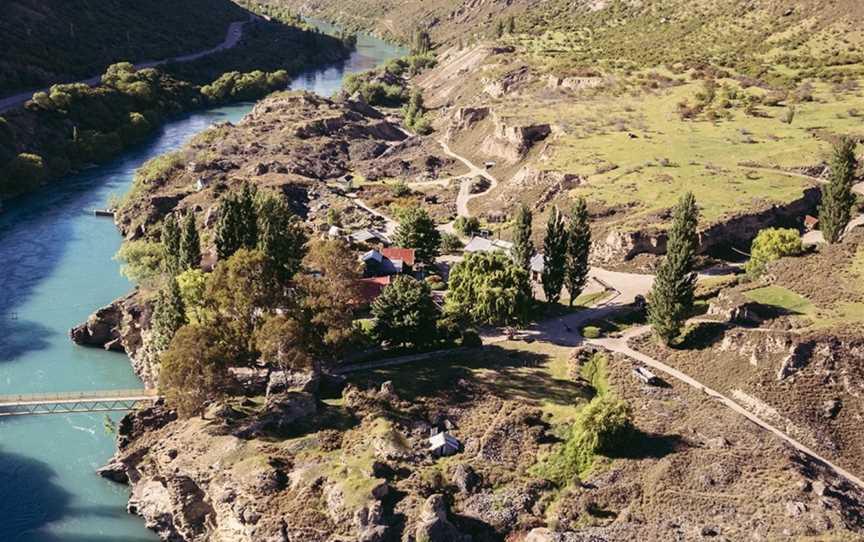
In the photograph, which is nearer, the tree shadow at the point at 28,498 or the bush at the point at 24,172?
the tree shadow at the point at 28,498

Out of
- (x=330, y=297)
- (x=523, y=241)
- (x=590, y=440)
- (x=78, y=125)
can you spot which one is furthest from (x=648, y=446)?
(x=78, y=125)

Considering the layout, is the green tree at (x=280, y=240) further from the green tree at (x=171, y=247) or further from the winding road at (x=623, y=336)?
the winding road at (x=623, y=336)

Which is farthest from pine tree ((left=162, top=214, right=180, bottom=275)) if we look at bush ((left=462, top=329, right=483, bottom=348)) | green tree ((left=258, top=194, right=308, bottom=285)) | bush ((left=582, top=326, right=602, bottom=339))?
bush ((left=582, top=326, right=602, bottom=339))

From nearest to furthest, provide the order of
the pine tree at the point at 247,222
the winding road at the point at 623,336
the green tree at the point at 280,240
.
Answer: the winding road at the point at 623,336 < the green tree at the point at 280,240 < the pine tree at the point at 247,222

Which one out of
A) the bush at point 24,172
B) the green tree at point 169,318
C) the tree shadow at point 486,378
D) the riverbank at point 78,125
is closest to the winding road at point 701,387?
the tree shadow at point 486,378

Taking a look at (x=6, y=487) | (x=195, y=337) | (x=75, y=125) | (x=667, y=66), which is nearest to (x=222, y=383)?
(x=195, y=337)

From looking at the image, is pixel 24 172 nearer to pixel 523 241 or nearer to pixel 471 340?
pixel 523 241

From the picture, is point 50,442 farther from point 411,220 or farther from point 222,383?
point 411,220

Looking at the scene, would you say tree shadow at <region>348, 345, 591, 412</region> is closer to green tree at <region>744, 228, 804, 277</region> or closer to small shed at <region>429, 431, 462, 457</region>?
small shed at <region>429, 431, 462, 457</region>
